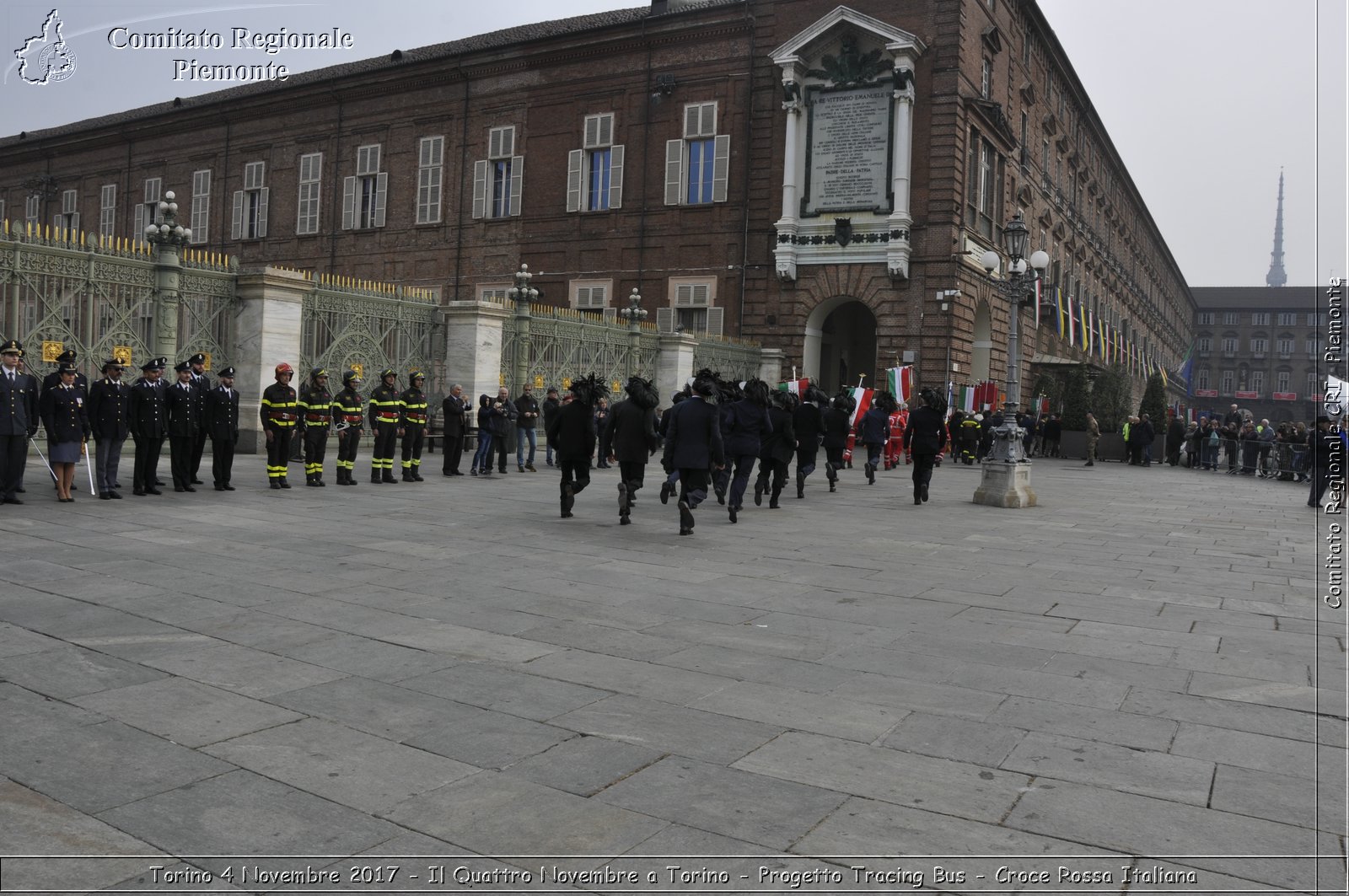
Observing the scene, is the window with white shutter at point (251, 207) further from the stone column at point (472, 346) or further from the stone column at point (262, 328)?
the stone column at point (262, 328)

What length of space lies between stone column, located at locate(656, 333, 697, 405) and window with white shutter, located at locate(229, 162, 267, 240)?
2169 cm

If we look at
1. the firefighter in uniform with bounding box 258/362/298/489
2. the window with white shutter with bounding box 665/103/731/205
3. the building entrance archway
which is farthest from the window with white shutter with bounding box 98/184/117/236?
the firefighter in uniform with bounding box 258/362/298/489

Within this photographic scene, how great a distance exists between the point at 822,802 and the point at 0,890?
2666 mm

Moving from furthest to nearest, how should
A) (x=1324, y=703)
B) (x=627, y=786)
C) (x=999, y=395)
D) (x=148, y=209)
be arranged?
1. (x=148, y=209)
2. (x=999, y=395)
3. (x=1324, y=703)
4. (x=627, y=786)

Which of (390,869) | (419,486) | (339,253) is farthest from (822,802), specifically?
(339,253)

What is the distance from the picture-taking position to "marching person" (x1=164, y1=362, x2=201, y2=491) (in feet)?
44.7

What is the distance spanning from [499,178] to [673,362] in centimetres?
1244

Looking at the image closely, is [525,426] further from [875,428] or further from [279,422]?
[875,428]

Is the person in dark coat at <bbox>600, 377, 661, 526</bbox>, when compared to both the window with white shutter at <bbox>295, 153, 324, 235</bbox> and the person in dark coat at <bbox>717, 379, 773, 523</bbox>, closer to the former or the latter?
the person in dark coat at <bbox>717, 379, 773, 523</bbox>

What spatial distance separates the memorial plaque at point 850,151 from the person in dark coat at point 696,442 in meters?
19.9

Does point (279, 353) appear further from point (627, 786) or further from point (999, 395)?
point (999, 395)

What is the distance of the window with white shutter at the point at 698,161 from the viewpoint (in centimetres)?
3281

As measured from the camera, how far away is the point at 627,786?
4.11m

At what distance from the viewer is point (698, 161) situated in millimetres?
33344
